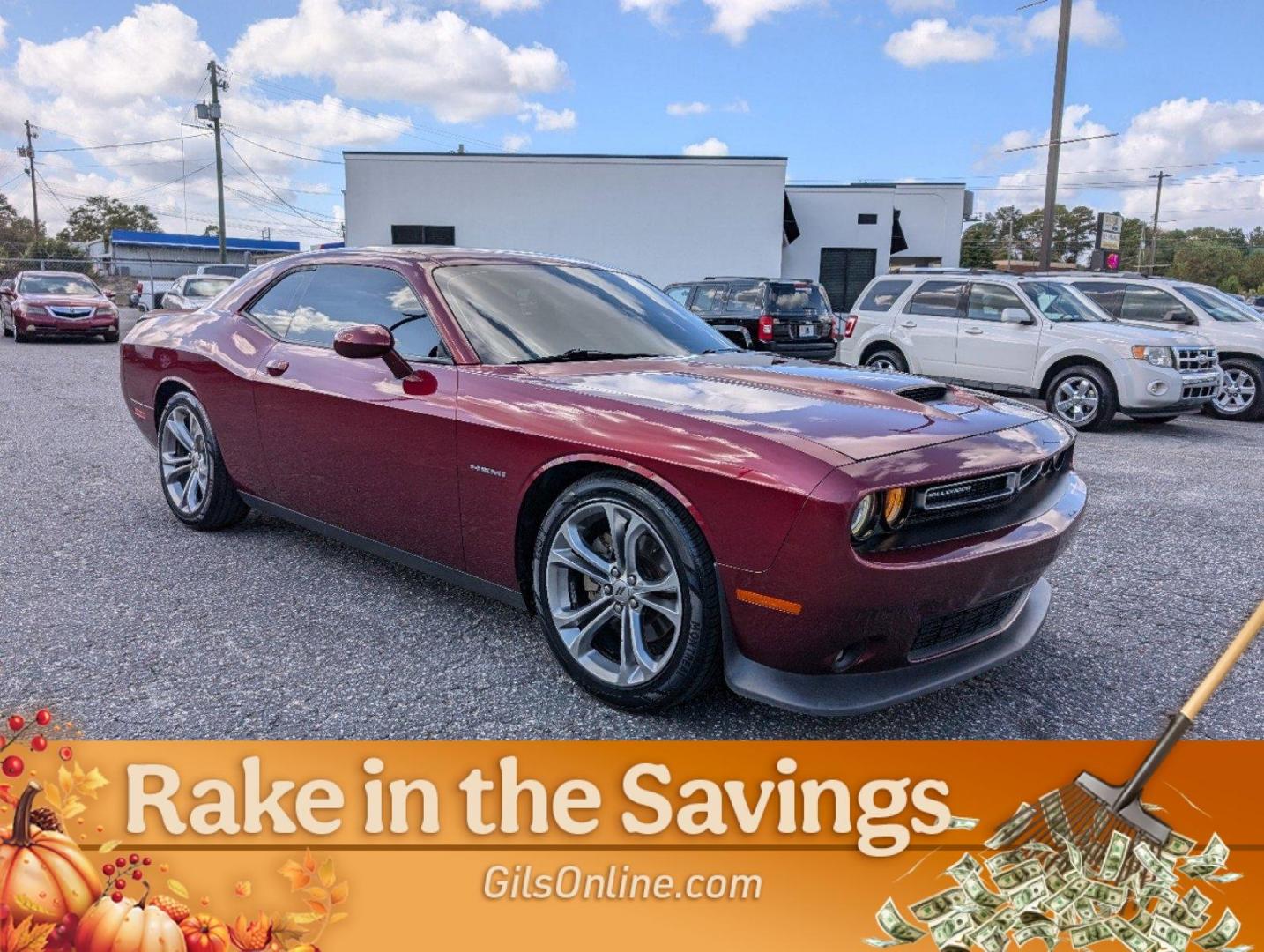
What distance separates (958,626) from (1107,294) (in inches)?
414

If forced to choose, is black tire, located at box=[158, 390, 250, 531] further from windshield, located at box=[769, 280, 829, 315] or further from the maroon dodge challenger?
windshield, located at box=[769, 280, 829, 315]

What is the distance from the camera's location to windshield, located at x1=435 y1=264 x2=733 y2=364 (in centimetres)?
348

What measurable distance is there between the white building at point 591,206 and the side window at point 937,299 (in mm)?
15331

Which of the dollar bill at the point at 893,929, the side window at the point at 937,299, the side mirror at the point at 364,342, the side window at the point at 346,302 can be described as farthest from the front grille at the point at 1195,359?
the dollar bill at the point at 893,929

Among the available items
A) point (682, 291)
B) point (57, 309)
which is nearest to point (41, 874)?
point (682, 291)

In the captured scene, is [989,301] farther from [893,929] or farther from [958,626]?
[893,929]

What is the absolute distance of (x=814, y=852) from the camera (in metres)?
2.12

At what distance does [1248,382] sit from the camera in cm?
1116

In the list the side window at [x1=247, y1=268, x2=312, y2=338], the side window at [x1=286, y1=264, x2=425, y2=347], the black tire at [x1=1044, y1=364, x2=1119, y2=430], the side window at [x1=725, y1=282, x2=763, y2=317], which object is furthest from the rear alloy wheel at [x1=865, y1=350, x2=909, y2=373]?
the side window at [x1=286, y1=264, x2=425, y2=347]

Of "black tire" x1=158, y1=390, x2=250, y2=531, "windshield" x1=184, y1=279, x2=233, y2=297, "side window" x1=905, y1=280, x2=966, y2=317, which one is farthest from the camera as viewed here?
"windshield" x1=184, y1=279, x2=233, y2=297

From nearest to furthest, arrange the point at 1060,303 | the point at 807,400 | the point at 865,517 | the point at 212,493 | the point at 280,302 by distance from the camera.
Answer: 1. the point at 865,517
2. the point at 807,400
3. the point at 280,302
4. the point at 212,493
5. the point at 1060,303

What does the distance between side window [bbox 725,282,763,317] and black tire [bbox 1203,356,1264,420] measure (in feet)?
18.0

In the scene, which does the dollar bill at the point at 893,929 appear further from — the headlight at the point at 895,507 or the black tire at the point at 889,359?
the black tire at the point at 889,359

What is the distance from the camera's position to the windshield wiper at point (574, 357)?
3400 millimetres
